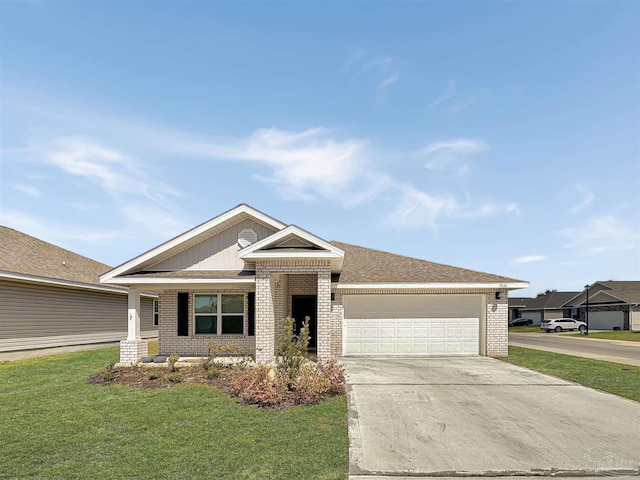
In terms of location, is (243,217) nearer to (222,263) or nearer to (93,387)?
(222,263)

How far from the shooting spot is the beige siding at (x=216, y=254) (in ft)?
50.4

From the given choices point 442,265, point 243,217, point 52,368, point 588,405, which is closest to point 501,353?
point 442,265

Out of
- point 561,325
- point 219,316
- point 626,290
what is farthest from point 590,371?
point 626,290

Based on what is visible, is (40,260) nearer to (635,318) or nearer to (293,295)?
(293,295)

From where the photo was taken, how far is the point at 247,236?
1547 cm

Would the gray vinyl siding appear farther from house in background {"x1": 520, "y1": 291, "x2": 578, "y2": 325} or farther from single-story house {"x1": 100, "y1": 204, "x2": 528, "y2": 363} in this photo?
house in background {"x1": 520, "y1": 291, "x2": 578, "y2": 325}

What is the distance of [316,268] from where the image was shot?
45.7 feet

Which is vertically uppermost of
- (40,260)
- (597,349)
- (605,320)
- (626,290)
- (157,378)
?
(40,260)

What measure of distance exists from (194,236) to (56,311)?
8.98 metres

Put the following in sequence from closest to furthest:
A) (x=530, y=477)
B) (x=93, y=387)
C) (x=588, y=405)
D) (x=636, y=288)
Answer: (x=530, y=477) < (x=588, y=405) < (x=93, y=387) < (x=636, y=288)

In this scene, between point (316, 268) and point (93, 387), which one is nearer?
point (93, 387)

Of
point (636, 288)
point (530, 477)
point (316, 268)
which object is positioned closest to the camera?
point (530, 477)

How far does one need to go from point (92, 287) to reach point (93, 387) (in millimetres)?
10534

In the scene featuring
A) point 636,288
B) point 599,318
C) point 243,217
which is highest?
point 243,217
